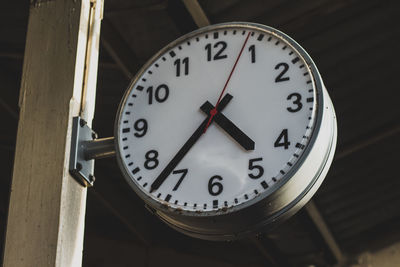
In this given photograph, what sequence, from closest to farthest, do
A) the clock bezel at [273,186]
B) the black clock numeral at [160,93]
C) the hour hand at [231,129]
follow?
the clock bezel at [273,186], the hour hand at [231,129], the black clock numeral at [160,93]

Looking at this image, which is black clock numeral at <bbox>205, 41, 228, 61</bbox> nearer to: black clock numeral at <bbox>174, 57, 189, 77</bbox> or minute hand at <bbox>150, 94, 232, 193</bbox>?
black clock numeral at <bbox>174, 57, 189, 77</bbox>

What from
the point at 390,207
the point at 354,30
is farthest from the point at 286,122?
the point at 390,207

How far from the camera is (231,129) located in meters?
2.16

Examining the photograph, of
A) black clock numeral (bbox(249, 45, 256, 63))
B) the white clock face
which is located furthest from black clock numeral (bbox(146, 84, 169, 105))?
black clock numeral (bbox(249, 45, 256, 63))

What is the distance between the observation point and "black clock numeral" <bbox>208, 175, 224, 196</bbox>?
6.77ft

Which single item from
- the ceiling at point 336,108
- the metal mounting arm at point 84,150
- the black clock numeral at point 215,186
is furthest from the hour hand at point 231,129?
the ceiling at point 336,108

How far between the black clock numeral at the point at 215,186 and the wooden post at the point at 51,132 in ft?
1.47

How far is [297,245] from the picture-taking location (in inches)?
293

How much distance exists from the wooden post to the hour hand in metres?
0.44

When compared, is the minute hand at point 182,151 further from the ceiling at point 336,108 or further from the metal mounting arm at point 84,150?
the ceiling at point 336,108

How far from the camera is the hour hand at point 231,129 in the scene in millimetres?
2111

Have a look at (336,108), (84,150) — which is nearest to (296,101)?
(84,150)

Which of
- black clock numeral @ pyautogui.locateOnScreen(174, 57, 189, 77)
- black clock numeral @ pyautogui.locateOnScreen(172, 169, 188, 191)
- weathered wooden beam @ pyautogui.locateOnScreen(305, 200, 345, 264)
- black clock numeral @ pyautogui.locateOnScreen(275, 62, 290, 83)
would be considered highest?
weathered wooden beam @ pyautogui.locateOnScreen(305, 200, 345, 264)

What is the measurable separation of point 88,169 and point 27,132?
234mm
